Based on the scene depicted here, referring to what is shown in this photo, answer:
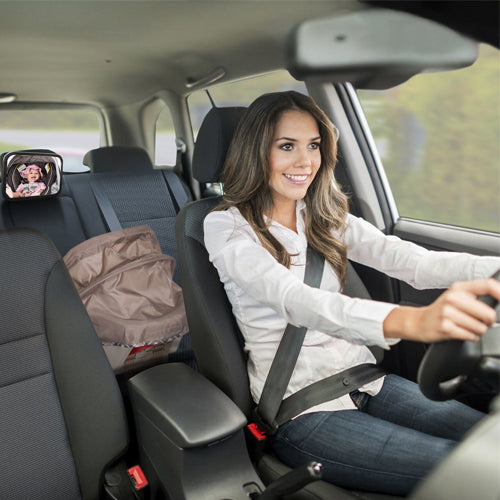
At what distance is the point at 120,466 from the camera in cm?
131

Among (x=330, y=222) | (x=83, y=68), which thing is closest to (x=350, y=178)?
(x=330, y=222)

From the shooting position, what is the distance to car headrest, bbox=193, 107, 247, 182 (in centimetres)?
150

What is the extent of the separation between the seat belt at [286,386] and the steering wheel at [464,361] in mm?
402

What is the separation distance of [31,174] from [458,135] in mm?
1738

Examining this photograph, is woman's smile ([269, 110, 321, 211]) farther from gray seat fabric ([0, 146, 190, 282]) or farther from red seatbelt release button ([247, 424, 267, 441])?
gray seat fabric ([0, 146, 190, 282])

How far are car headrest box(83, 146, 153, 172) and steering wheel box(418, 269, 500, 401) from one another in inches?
102

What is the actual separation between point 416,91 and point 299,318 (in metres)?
0.50

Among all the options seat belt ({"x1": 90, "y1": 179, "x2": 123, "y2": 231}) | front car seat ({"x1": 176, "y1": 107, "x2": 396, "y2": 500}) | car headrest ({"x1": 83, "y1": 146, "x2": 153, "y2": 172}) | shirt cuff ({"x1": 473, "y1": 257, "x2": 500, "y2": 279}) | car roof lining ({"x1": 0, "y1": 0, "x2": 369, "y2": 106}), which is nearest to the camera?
shirt cuff ({"x1": 473, "y1": 257, "x2": 500, "y2": 279})

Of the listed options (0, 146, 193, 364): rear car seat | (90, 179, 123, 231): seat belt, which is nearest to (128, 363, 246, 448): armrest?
(0, 146, 193, 364): rear car seat

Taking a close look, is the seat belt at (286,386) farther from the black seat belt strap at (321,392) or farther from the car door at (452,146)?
the car door at (452,146)

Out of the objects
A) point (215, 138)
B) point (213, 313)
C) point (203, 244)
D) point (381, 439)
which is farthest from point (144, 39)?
point (381, 439)

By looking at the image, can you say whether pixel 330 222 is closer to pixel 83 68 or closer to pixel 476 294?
Result: pixel 476 294

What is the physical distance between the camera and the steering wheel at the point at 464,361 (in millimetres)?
843

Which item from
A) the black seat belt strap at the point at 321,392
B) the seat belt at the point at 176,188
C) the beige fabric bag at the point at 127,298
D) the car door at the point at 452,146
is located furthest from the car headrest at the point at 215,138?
the seat belt at the point at 176,188
